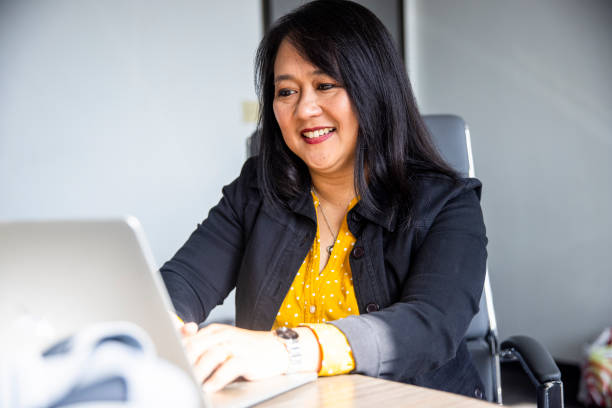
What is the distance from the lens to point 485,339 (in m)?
1.41

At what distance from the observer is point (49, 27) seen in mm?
2617

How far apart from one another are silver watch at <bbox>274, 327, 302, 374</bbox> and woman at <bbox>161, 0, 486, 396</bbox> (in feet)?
0.89

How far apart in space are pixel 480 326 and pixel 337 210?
44cm

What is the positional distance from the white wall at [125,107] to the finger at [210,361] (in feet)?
6.80

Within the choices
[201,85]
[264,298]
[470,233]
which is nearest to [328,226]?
[264,298]

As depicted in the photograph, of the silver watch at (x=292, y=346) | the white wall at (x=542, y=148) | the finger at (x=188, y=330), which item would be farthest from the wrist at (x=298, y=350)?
the white wall at (x=542, y=148)

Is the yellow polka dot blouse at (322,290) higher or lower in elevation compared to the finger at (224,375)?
lower

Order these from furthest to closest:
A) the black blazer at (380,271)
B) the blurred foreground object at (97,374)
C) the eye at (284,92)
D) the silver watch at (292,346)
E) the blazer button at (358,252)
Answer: the eye at (284,92) < the blazer button at (358,252) < the black blazer at (380,271) < the silver watch at (292,346) < the blurred foreground object at (97,374)

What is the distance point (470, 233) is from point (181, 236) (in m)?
2.18

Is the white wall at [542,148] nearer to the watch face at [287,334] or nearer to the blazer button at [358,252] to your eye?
the blazer button at [358,252]

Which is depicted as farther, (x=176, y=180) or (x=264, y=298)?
(x=176, y=180)

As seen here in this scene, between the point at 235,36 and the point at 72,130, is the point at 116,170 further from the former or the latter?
the point at 235,36

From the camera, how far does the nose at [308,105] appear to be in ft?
4.08

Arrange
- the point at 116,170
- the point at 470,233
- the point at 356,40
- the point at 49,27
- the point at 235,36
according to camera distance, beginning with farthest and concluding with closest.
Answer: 1. the point at 235,36
2. the point at 116,170
3. the point at 49,27
4. the point at 356,40
5. the point at 470,233
